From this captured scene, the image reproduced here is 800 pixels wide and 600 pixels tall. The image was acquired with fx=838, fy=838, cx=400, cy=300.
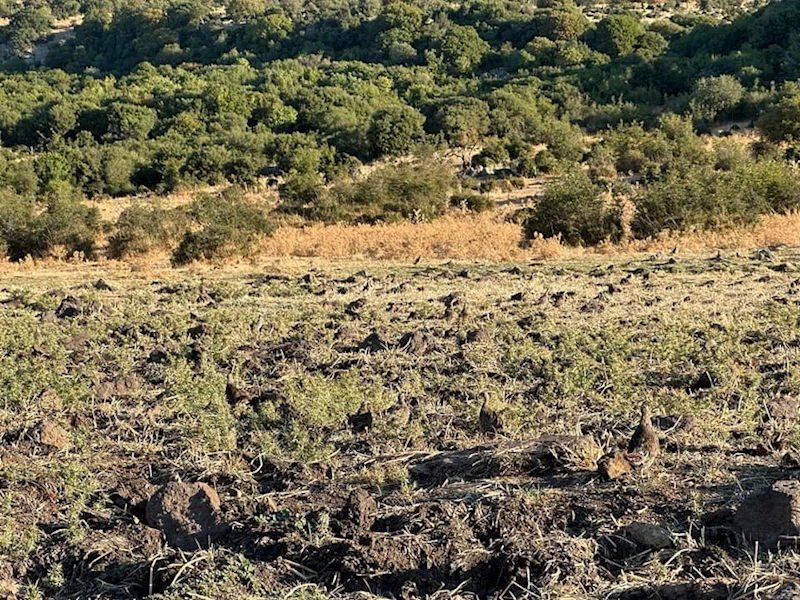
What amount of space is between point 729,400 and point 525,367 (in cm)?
133

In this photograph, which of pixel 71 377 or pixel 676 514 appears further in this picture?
pixel 71 377

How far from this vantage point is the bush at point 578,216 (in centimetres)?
1454

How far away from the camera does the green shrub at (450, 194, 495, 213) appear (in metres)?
18.5

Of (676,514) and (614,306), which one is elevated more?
(676,514)

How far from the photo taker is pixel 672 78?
1446 inches

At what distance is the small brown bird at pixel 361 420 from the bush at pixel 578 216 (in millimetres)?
10403

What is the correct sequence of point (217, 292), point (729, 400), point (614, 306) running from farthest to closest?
point (217, 292)
point (614, 306)
point (729, 400)

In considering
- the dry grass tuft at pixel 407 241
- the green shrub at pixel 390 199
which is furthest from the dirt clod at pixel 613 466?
the green shrub at pixel 390 199

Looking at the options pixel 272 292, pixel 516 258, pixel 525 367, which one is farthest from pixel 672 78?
pixel 525 367

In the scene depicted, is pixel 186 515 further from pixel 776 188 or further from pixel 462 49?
pixel 462 49

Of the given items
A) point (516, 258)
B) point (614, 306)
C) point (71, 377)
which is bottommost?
point (516, 258)

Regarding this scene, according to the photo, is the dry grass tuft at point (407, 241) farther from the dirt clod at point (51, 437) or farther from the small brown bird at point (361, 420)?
the dirt clod at point (51, 437)

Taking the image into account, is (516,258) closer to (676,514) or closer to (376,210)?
(376,210)

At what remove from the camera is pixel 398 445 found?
4113 millimetres
